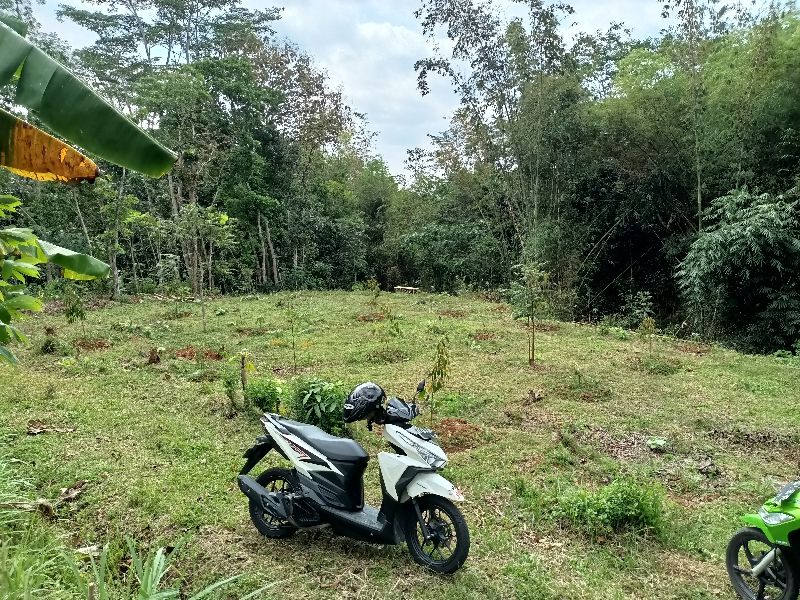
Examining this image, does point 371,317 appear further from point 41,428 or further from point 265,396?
point 41,428

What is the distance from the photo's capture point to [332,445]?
2.63m

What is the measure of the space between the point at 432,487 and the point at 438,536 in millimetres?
303

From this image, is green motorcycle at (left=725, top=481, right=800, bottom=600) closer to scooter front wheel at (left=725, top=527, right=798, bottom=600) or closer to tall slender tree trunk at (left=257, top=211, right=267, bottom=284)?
scooter front wheel at (left=725, top=527, right=798, bottom=600)

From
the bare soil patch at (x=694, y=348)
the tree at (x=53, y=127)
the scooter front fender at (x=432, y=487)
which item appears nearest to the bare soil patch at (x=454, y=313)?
the bare soil patch at (x=694, y=348)

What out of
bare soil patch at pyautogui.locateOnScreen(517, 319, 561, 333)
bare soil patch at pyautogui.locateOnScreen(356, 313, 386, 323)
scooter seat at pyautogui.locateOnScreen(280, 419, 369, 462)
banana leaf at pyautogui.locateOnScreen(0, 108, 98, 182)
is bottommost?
scooter seat at pyautogui.locateOnScreen(280, 419, 369, 462)

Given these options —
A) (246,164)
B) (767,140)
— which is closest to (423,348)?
(767,140)

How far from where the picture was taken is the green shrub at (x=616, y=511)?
298cm

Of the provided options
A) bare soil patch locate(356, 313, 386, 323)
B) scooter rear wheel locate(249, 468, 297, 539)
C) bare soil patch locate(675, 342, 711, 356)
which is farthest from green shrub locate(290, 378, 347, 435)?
bare soil patch locate(675, 342, 711, 356)

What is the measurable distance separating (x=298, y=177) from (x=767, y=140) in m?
11.1

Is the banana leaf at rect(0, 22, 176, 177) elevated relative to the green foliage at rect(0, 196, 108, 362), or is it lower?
elevated

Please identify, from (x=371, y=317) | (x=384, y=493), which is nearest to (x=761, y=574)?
(x=384, y=493)

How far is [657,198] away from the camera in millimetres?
10586

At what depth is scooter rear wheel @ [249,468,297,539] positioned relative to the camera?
276 centimetres

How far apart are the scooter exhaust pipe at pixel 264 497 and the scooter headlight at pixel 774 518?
2.13 meters
